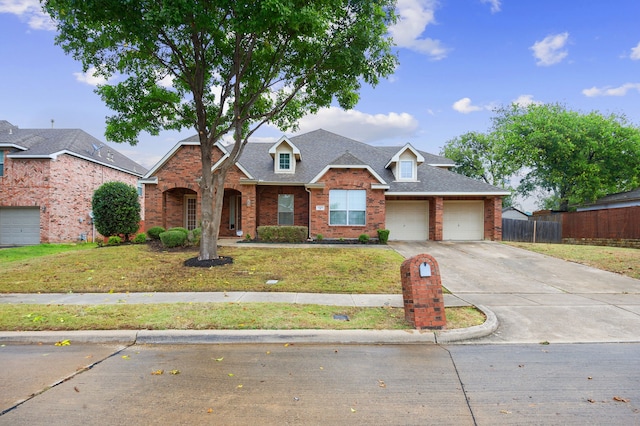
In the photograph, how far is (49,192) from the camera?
818 inches

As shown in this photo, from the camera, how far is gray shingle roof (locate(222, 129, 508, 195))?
19.5 m

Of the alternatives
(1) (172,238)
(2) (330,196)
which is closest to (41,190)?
(1) (172,238)

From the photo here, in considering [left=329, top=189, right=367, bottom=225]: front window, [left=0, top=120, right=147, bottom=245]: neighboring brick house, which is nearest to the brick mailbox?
[left=329, top=189, right=367, bottom=225]: front window

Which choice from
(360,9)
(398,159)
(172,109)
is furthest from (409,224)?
(172,109)

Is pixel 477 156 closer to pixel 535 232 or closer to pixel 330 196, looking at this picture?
pixel 535 232

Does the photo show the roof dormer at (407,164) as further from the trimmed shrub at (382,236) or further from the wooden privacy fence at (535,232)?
the wooden privacy fence at (535,232)

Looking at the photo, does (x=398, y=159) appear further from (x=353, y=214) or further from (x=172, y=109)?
(x=172, y=109)

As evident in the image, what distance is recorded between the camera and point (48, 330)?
590 centimetres

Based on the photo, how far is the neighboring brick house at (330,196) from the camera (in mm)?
18578

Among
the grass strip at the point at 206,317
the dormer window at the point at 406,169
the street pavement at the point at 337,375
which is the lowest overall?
the street pavement at the point at 337,375

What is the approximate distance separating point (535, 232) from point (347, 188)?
44.0 ft

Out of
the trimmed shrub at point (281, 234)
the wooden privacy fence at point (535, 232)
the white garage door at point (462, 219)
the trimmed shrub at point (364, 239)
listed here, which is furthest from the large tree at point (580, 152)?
the trimmed shrub at point (281, 234)

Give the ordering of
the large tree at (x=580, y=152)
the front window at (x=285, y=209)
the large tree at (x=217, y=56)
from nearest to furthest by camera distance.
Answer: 1. the large tree at (x=217, y=56)
2. the front window at (x=285, y=209)
3. the large tree at (x=580, y=152)

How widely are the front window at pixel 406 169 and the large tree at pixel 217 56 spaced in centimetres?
778
